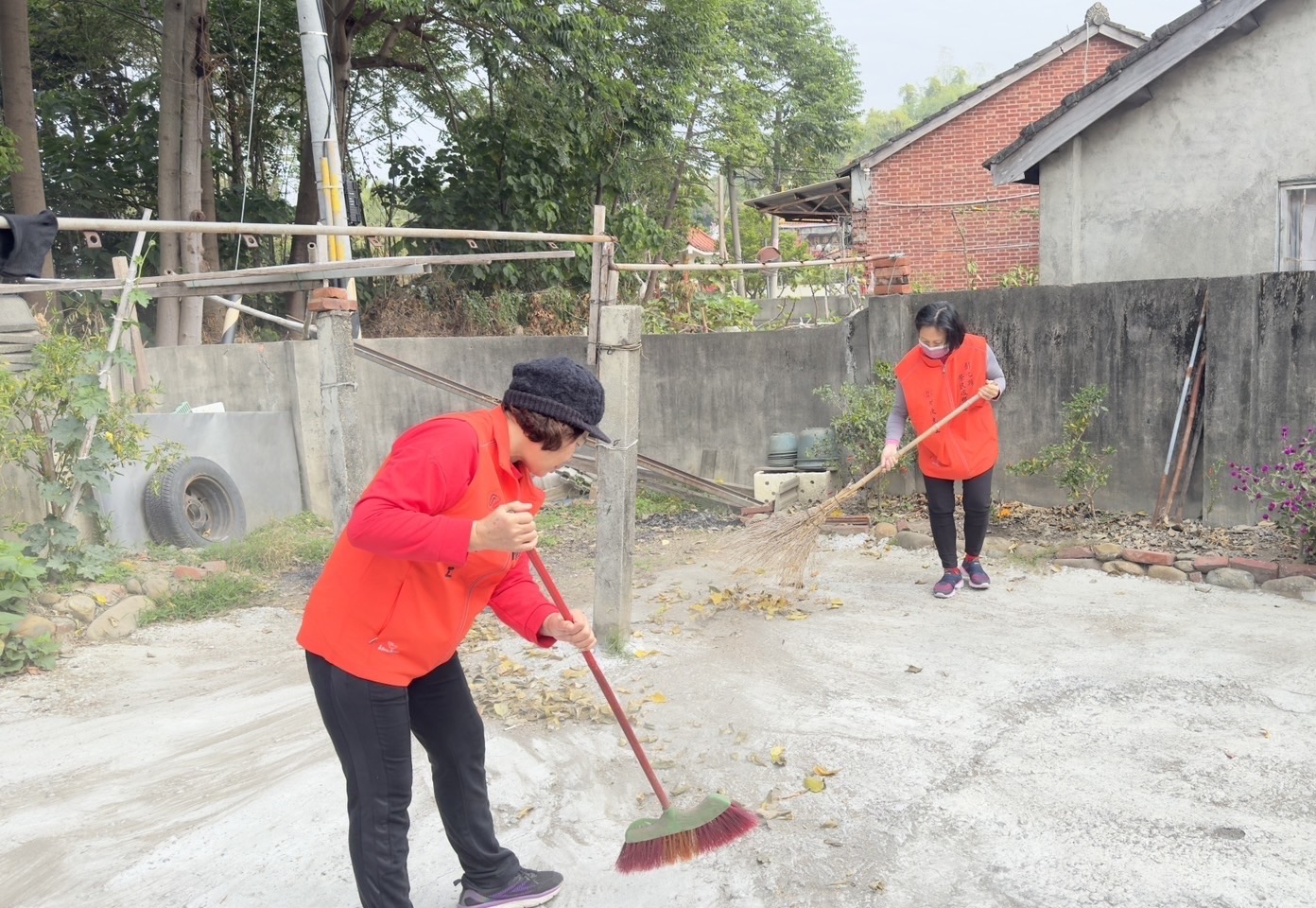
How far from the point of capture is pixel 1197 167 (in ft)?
29.7

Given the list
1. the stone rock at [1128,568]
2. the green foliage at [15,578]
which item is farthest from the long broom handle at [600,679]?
the stone rock at [1128,568]

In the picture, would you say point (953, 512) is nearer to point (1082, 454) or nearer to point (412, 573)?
point (1082, 454)

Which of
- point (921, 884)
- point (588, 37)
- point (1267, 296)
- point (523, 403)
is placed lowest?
point (921, 884)

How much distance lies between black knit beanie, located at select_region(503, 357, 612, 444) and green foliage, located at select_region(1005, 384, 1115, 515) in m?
5.35

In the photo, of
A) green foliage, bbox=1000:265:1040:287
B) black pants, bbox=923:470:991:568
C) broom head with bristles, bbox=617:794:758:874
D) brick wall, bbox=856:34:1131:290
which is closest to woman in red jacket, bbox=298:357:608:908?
broom head with bristles, bbox=617:794:758:874

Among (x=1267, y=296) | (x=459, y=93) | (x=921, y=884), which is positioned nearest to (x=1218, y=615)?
(x=1267, y=296)

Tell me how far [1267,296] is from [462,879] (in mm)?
5752

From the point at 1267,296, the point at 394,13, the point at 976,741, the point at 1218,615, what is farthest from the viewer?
the point at 394,13

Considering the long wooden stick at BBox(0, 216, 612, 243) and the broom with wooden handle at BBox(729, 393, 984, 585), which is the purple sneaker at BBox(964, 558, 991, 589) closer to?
the broom with wooden handle at BBox(729, 393, 984, 585)

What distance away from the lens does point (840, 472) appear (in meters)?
8.52

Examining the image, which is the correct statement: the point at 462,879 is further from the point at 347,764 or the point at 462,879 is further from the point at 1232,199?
the point at 1232,199

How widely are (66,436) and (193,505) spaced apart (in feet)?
6.65

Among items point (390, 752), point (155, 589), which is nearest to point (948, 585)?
point (390, 752)

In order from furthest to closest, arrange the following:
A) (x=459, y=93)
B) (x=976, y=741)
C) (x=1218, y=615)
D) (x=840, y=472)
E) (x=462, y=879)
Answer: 1. (x=459, y=93)
2. (x=840, y=472)
3. (x=1218, y=615)
4. (x=976, y=741)
5. (x=462, y=879)
